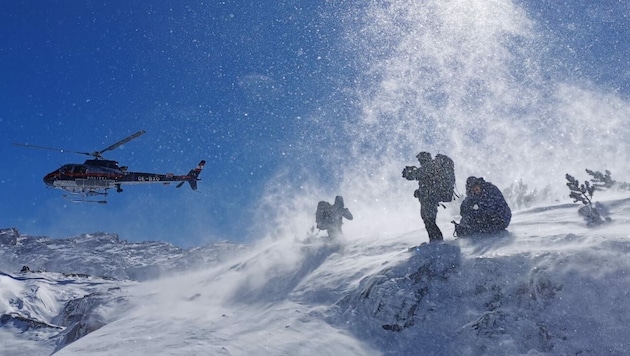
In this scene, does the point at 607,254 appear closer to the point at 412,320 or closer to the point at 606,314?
the point at 606,314

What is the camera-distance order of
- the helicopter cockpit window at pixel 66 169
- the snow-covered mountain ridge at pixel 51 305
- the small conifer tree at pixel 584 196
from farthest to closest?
the helicopter cockpit window at pixel 66 169, the snow-covered mountain ridge at pixel 51 305, the small conifer tree at pixel 584 196

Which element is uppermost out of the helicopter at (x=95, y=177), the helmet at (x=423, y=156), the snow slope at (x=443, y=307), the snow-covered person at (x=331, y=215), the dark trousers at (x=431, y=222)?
the helicopter at (x=95, y=177)

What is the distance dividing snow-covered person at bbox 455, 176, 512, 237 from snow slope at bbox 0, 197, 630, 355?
734mm

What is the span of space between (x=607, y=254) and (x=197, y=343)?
11.2m

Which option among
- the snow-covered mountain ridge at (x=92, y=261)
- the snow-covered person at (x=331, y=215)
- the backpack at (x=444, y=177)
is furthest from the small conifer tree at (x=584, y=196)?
the snow-covered mountain ridge at (x=92, y=261)

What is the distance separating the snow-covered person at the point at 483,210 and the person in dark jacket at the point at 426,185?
1.10 meters

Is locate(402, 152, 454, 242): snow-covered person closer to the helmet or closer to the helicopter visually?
the helmet

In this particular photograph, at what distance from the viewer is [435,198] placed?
57.4 ft

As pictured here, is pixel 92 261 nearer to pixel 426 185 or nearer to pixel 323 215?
pixel 323 215

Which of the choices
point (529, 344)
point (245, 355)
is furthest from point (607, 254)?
point (245, 355)

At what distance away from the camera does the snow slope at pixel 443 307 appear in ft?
34.9

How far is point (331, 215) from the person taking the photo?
78.1 feet

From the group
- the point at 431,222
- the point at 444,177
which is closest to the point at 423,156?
the point at 444,177

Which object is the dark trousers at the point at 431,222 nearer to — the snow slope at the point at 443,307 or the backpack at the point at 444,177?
the snow slope at the point at 443,307
